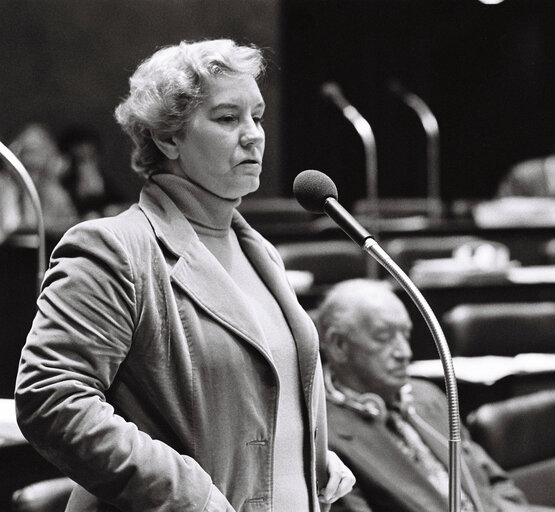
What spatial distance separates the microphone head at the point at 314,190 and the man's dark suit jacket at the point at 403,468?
40.8 inches

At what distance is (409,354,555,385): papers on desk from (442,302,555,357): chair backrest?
0.09ft

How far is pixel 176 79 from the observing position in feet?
5.01

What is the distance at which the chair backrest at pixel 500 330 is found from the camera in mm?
3576

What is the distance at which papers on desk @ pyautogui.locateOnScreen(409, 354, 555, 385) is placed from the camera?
3395mm

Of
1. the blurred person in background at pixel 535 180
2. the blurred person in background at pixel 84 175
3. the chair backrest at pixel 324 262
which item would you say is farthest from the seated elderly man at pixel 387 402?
the blurred person in background at pixel 535 180

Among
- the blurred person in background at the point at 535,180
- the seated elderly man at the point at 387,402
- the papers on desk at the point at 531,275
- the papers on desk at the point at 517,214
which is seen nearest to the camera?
the seated elderly man at the point at 387,402

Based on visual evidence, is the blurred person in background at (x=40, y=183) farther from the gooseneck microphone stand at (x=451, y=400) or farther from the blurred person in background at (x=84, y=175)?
the gooseneck microphone stand at (x=451, y=400)

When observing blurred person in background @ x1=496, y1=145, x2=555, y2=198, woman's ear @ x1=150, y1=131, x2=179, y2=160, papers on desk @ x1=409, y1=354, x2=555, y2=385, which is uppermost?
woman's ear @ x1=150, y1=131, x2=179, y2=160

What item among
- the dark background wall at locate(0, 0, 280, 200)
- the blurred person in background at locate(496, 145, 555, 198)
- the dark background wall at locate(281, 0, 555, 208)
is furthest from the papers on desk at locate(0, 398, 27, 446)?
the dark background wall at locate(281, 0, 555, 208)

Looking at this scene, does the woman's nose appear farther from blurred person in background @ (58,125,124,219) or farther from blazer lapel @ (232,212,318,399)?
blurred person in background @ (58,125,124,219)

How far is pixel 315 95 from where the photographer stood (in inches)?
398

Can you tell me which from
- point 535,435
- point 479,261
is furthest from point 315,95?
point 535,435

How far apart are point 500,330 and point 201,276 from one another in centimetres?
234

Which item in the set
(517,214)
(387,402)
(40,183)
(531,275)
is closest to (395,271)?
(387,402)
